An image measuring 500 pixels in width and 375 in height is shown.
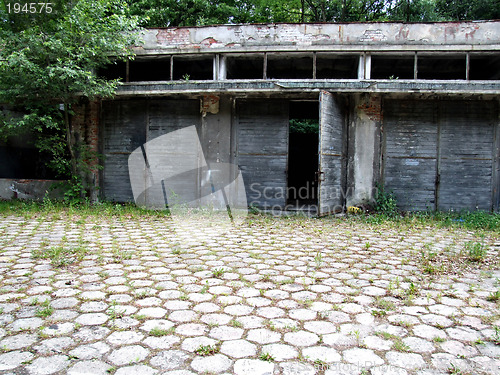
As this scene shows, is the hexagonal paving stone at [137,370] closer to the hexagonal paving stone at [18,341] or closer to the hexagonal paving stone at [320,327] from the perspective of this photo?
the hexagonal paving stone at [18,341]

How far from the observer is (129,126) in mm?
8664

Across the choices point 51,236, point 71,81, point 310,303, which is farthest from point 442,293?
point 71,81

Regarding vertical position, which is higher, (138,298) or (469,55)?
(469,55)

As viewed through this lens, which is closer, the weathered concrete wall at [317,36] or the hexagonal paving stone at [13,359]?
the hexagonal paving stone at [13,359]

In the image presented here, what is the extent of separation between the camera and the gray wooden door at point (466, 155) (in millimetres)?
7820

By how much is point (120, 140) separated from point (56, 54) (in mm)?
2380

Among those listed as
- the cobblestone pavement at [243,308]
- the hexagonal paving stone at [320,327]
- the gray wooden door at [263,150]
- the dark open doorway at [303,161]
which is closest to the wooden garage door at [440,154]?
the gray wooden door at [263,150]

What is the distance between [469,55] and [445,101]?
Result: 1.06 m

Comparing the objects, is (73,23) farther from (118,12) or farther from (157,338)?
(157,338)

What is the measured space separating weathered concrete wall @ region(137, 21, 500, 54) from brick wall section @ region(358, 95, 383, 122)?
1.17 m

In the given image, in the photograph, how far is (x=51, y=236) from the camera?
505 centimetres

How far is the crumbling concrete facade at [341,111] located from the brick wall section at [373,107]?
24 mm

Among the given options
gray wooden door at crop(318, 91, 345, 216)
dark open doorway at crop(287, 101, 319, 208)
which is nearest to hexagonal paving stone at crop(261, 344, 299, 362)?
gray wooden door at crop(318, 91, 345, 216)

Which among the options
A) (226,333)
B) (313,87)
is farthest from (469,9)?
(226,333)
